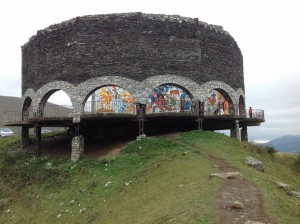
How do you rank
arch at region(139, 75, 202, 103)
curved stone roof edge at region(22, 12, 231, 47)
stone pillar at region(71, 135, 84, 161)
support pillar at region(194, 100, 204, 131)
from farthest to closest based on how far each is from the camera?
curved stone roof edge at region(22, 12, 231, 47)
arch at region(139, 75, 202, 103)
support pillar at region(194, 100, 204, 131)
stone pillar at region(71, 135, 84, 161)

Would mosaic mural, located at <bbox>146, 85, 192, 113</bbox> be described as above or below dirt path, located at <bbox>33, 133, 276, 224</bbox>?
above

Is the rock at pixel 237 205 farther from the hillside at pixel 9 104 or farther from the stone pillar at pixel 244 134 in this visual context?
the hillside at pixel 9 104

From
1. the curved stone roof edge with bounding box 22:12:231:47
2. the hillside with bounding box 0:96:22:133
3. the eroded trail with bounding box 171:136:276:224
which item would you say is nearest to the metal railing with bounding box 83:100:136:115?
the curved stone roof edge with bounding box 22:12:231:47

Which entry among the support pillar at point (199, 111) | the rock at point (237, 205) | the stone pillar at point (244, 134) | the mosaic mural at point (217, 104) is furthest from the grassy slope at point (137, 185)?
the stone pillar at point (244, 134)

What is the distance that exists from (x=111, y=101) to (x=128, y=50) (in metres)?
5.21

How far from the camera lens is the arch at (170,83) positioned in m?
25.0

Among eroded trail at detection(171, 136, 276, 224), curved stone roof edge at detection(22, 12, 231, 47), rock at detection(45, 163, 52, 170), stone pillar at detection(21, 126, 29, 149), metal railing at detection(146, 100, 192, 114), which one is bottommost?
rock at detection(45, 163, 52, 170)

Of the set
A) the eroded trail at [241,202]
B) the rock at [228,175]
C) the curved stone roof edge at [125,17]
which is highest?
the curved stone roof edge at [125,17]

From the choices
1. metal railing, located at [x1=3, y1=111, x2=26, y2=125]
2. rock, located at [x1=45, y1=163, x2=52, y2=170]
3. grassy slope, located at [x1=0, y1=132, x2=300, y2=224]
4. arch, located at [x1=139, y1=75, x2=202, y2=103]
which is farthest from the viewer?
metal railing, located at [x1=3, y1=111, x2=26, y2=125]

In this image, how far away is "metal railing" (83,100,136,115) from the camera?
2528 cm

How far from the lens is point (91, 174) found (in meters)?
20.0

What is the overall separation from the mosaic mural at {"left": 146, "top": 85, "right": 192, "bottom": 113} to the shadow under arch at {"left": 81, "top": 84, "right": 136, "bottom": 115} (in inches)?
62.8

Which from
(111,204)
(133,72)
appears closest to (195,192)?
(111,204)

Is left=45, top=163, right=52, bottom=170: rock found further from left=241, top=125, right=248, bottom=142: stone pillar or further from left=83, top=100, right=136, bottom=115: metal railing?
left=241, top=125, right=248, bottom=142: stone pillar
